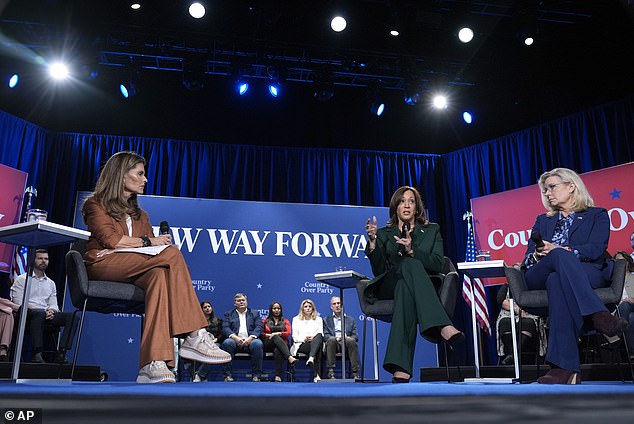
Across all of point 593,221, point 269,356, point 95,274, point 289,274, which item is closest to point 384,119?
point 289,274

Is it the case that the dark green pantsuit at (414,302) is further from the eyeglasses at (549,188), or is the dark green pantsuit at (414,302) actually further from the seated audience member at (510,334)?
the seated audience member at (510,334)

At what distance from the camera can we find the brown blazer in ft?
8.91

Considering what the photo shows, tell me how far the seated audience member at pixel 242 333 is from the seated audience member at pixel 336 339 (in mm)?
750

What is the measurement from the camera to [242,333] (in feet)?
20.9

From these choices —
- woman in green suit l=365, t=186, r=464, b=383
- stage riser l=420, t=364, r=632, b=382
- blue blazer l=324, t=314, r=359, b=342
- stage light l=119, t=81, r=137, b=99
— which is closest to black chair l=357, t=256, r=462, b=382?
woman in green suit l=365, t=186, r=464, b=383

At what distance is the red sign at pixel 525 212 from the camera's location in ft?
20.2

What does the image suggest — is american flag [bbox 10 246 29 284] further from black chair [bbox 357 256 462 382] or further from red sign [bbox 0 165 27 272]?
black chair [bbox 357 256 462 382]

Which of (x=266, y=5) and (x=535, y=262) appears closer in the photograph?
(x=535, y=262)

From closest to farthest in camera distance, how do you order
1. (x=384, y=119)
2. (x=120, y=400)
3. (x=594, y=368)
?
(x=120, y=400) < (x=594, y=368) < (x=384, y=119)

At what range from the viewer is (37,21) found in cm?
585

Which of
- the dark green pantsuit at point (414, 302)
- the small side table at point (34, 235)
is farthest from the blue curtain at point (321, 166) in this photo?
the small side table at point (34, 235)

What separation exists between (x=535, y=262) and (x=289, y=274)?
4.31 metres

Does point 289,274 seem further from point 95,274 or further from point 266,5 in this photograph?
point 95,274

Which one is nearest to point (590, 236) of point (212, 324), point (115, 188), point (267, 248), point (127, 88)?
point (115, 188)
